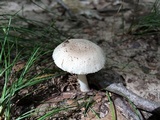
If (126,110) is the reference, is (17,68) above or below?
above

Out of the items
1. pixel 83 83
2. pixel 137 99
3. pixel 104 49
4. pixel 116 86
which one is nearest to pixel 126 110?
pixel 137 99

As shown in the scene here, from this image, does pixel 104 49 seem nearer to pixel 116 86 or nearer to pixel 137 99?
pixel 116 86

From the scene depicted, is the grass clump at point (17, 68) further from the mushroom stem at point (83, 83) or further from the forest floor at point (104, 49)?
the mushroom stem at point (83, 83)

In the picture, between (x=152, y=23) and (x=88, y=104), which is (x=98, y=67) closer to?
(x=88, y=104)

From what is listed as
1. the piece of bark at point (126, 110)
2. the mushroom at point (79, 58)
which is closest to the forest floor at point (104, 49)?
the piece of bark at point (126, 110)

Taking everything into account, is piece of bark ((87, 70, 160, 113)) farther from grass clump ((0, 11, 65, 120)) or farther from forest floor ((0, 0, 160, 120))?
grass clump ((0, 11, 65, 120))

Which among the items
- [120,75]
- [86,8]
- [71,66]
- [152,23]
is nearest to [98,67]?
[71,66]
